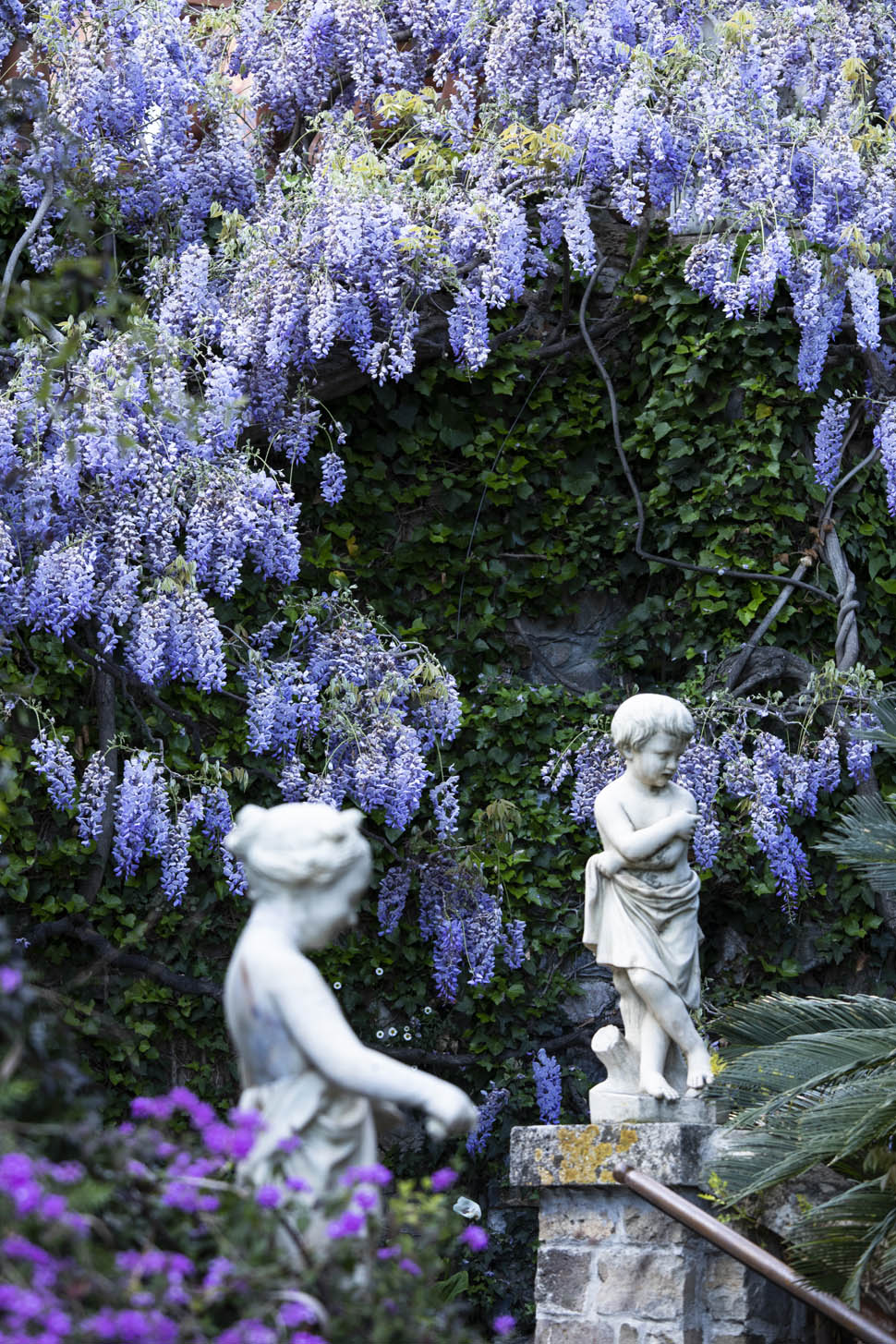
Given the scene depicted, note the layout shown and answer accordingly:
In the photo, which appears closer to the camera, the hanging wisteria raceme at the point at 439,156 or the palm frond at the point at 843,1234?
the palm frond at the point at 843,1234

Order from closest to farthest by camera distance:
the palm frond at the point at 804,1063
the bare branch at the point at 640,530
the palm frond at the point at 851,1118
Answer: the palm frond at the point at 851,1118 < the palm frond at the point at 804,1063 < the bare branch at the point at 640,530

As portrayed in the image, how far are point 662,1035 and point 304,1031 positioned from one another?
2.24m

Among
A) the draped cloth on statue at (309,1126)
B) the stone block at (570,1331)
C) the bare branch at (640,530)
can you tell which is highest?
the bare branch at (640,530)

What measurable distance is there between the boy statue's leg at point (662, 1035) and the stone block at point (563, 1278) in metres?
0.46

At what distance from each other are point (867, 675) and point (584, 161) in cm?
224

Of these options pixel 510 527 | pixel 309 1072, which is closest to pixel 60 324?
pixel 510 527

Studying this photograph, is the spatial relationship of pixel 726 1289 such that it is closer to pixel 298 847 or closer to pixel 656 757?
pixel 656 757

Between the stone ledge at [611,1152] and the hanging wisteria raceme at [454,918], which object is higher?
the hanging wisteria raceme at [454,918]

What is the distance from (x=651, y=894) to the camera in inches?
175

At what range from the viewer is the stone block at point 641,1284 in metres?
4.21

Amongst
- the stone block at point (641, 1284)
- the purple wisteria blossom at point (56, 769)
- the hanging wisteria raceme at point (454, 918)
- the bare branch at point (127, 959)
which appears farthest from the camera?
the hanging wisteria raceme at point (454, 918)

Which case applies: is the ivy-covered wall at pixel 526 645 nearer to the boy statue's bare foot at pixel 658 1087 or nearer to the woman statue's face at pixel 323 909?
the boy statue's bare foot at pixel 658 1087

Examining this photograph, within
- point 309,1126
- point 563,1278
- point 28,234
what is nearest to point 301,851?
point 309,1126

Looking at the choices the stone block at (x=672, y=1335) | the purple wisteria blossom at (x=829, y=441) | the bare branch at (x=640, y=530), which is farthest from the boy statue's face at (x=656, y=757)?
the purple wisteria blossom at (x=829, y=441)
